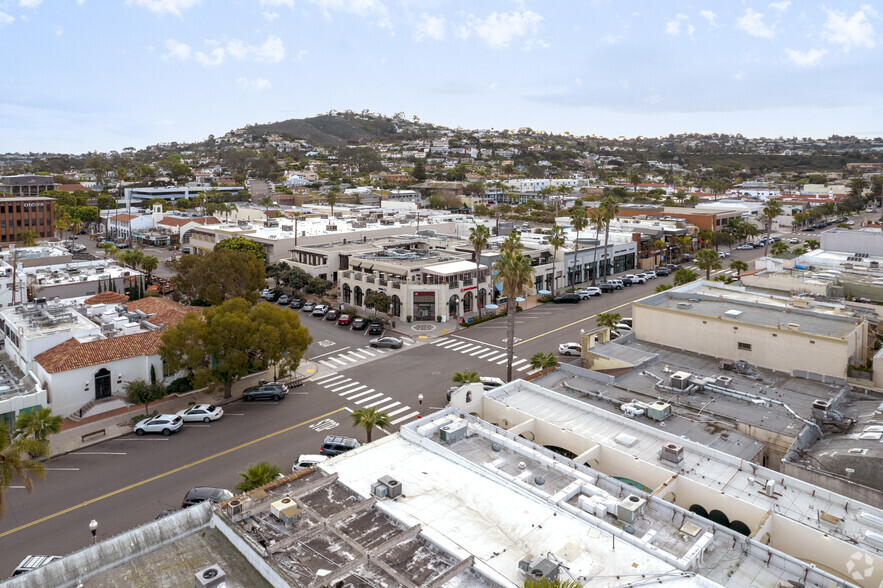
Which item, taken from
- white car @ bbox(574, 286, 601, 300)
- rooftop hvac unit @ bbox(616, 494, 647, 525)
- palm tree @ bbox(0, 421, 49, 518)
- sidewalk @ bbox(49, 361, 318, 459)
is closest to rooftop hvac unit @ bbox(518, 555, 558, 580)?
rooftop hvac unit @ bbox(616, 494, 647, 525)

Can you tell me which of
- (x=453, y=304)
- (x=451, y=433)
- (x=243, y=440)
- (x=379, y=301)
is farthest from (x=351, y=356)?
(x=451, y=433)

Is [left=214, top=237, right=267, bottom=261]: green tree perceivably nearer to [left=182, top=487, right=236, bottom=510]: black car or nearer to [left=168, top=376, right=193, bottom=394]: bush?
[left=168, top=376, right=193, bottom=394]: bush

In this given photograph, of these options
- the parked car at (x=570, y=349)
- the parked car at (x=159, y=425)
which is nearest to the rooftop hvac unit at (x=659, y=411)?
the parked car at (x=570, y=349)

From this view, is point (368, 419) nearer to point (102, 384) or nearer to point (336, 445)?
point (336, 445)

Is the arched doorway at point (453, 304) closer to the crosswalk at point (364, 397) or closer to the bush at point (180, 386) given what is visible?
the crosswalk at point (364, 397)

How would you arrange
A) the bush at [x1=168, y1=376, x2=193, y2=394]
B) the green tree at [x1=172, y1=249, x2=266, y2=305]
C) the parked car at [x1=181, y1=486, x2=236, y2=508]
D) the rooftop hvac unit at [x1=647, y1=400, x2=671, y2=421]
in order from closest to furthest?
the parked car at [x1=181, y1=486, x2=236, y2=508] < the rooftop hvac unit at [x1=647, y1=400, x2=671, y2=421] < the bush at [x1=168, y1=376, x2=193, y2=394] < the green tree at [x1=172, y1=249, x2=266, y2=305]

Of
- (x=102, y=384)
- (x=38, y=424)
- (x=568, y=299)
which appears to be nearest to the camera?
(x=38, y=424)

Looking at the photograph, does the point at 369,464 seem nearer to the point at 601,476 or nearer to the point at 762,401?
the point at 601,476
